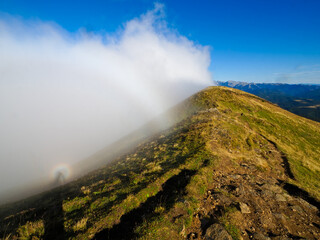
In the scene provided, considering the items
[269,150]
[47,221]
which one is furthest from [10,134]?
[269,150]

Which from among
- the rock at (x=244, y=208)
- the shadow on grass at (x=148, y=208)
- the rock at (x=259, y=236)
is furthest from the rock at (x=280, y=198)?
the shadow on grass at (x=148, y=208)

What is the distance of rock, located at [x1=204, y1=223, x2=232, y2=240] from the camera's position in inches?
264

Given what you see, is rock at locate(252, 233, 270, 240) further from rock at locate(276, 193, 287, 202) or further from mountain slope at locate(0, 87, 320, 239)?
rock at locate(276, 193, 287, 202)

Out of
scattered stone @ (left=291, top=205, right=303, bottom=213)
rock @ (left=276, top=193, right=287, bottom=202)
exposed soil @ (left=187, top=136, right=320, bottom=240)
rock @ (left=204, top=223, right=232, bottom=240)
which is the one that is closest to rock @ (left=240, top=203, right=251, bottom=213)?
exposed soil @ (left=187, top=136, right=320, bottom=240)

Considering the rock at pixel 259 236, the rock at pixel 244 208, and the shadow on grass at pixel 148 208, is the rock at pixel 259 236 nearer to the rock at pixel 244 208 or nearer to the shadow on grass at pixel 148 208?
the rock at pixel 244 208

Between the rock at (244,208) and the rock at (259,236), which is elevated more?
the rock at (244,208)

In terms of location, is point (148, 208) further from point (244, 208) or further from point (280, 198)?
point (280, 198)

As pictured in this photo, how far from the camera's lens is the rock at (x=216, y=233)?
22.0 feet

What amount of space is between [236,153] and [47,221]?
60.7ft

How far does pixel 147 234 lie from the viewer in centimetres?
655

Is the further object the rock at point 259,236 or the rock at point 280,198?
the rock at point 280,198

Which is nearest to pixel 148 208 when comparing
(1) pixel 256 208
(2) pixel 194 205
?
(2) pixel 194 205

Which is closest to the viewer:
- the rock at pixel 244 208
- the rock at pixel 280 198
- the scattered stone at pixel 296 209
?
the rock at pixel 244 208

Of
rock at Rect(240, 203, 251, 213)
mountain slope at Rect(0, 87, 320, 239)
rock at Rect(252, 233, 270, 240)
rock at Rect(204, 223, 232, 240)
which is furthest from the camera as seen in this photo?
rock at Rect(240, 203, 251, 213)
